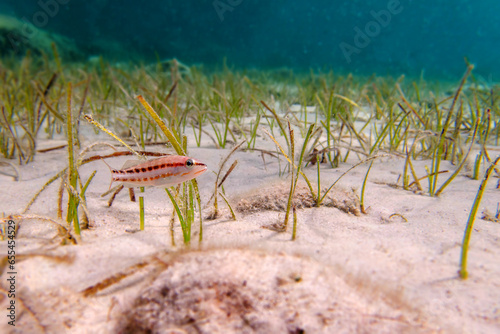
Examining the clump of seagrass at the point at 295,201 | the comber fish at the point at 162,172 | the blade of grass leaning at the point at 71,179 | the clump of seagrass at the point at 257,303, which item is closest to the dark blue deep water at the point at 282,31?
the clump of seagrass at the point at 295,201

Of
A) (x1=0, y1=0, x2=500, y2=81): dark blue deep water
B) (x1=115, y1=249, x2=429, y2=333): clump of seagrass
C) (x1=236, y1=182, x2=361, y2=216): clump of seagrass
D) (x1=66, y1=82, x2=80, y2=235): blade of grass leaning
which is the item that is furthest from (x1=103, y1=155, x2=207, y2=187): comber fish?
(x1=0, y1=0, x2=500, y2=81): dark blue deep water

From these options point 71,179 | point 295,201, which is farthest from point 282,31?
point 71,179

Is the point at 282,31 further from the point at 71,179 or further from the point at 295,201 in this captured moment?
the point at 71,179

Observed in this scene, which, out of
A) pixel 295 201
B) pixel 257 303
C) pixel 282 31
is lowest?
pixel 257 303

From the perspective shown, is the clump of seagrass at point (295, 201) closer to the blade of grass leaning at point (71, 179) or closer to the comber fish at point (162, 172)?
the comber fish at point (162, 172)

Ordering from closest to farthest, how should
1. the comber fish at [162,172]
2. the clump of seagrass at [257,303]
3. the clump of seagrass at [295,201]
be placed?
the clump of seagrass at [257,303], the comber fish at [162,172], the clump of seagrass at [295,201]

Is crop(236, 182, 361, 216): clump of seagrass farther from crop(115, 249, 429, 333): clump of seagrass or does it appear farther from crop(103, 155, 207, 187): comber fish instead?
crop(115, 249, 429, 333): clump of seagrass
